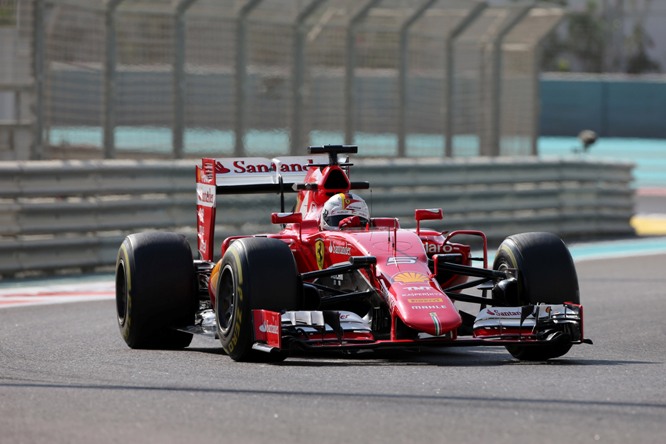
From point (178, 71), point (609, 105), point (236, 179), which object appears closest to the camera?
point (236, 179)

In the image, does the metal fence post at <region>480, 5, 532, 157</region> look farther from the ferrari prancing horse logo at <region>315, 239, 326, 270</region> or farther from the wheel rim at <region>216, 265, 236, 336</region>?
the wheel rim at <region>216, 265, 236, 336</region>

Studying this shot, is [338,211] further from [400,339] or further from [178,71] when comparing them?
[178,71]

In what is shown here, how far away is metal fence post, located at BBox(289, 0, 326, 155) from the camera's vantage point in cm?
1811

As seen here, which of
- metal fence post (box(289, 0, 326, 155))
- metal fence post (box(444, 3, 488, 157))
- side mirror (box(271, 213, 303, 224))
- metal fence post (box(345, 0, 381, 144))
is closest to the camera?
side mirror (box(271, 213, 303, 224))

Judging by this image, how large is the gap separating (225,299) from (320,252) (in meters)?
0.81

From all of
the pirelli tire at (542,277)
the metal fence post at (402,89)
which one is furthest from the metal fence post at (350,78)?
the pirelli tire at (542,277)

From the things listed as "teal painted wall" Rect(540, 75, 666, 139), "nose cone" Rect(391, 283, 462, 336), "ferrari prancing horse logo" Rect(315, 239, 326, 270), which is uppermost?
"teal painted wall" Rect(540, 75, 666, 139)

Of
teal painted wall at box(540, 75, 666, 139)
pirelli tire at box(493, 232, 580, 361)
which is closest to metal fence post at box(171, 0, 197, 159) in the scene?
pirelli tire at box(493, 232, 580, 361)

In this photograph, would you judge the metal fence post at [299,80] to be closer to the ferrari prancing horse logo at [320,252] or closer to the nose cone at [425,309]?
the ferrari prancing horse logo at [320,252]

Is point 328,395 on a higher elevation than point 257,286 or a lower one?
lower

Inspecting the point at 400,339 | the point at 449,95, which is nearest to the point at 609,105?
the point at 449,95

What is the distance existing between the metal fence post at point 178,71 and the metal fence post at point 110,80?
953 mm

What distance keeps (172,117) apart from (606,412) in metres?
10.5

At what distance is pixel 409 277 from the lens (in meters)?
8.84
